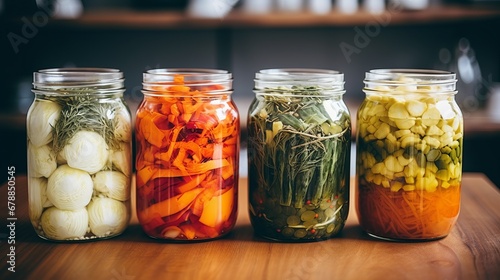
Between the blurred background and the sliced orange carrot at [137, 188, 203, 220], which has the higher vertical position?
the blurred background

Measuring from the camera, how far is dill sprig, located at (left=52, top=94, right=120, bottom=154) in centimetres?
92

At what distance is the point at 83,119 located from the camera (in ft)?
3.04

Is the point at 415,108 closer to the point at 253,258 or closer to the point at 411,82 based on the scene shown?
the point at 411,82

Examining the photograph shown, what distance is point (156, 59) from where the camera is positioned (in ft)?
9.48

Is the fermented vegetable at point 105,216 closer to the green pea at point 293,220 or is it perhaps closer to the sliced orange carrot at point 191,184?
the sliced orange carrot at point 191,184

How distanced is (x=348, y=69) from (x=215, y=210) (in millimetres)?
2063

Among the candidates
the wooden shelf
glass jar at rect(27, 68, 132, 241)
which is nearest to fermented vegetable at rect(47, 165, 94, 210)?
glass jar at rect(27, 68, 132, 241)

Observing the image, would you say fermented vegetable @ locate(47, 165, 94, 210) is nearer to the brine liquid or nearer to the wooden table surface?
the wooden table surface

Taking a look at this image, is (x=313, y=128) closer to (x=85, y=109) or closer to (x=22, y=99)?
(x=85, y=109)

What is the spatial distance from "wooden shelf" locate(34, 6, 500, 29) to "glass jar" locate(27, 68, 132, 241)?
158 cm

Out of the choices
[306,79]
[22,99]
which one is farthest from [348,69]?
[306,79]

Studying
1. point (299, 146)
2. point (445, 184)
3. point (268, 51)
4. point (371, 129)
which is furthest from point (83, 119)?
point (268, 51)

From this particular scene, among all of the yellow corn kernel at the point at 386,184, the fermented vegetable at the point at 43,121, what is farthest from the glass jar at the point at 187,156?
the yellow corn kernel at the point at 386,184

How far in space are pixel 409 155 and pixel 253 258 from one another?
28 cm
